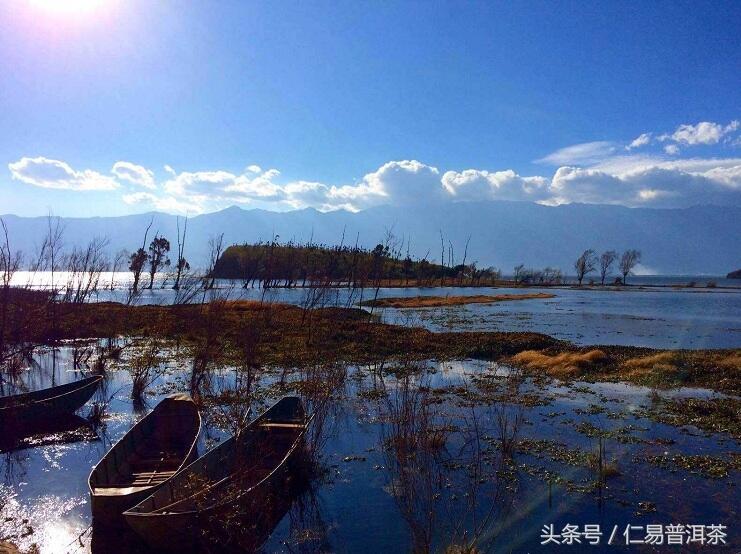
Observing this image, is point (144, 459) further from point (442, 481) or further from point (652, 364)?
point (652, 364)

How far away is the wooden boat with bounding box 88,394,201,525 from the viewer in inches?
351

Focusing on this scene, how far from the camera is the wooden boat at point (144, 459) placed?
29.3 ft

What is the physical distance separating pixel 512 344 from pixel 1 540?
2319cm

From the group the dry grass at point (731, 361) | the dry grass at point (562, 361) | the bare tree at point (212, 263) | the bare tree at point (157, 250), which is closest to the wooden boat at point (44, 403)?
the bare tree at point (212, 263)

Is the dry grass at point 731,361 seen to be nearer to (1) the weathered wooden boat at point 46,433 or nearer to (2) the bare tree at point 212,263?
(2) the bare tree at point 212,263

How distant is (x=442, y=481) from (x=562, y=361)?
14.7 m

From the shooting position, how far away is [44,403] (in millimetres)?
15758

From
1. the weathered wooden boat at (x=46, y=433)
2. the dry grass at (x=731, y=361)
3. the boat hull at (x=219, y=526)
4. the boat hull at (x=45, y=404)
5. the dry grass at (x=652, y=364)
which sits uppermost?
the dry grass at (x=731, y=361)

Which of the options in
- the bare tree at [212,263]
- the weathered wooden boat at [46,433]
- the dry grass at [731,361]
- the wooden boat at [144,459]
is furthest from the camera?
the bare tree at [212,263]

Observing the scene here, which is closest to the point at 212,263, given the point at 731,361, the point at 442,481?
the point at 442,481

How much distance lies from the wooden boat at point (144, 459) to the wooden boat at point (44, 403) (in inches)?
178

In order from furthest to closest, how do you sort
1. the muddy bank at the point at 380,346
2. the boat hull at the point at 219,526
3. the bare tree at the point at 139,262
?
the bare tree at the point at 139,262 < the muddy bank at the point at 380,346 < the boat hull at the point at 219,526

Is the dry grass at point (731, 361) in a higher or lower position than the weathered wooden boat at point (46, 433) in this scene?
higher

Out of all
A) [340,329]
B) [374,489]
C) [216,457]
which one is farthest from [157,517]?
[340,329]
